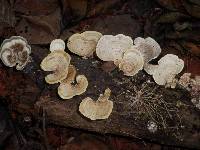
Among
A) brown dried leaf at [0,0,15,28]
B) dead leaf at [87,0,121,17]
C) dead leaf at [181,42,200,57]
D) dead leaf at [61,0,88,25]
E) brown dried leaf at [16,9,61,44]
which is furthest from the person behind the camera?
dead leaf at [87,0,121,17]

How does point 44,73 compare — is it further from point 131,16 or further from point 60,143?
point 131,16

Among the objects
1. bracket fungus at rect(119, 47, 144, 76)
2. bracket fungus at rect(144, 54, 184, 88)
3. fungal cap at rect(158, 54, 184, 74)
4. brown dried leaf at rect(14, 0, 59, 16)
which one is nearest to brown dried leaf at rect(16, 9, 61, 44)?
brown dried leaf at rect(14, 0, 59, 16)

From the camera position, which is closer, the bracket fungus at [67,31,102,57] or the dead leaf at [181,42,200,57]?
the bracket fungus at [67,31,102,57]

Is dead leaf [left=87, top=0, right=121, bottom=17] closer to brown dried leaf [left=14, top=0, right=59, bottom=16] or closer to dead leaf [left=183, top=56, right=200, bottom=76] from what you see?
brown dried leaf [left=14, top=0, right=59, bottom=16]

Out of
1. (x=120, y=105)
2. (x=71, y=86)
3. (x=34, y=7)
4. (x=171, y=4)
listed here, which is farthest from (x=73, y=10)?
(x=120, y=105)

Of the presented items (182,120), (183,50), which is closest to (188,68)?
(183,50)

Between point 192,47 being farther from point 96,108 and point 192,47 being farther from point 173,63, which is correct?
point 96,108

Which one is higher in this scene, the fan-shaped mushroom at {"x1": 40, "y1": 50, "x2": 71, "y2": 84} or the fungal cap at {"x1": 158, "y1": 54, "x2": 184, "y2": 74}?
the fan-shaped mushroom at {"x1": 40, "y1": 50, "x2": 71, "y2": 84}
